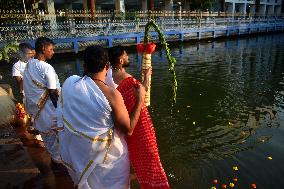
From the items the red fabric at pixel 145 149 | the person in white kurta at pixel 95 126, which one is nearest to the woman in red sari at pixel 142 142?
the red fabric at pixel 145 149

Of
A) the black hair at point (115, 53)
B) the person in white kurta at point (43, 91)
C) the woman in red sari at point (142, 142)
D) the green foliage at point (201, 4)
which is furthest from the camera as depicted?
the green foliage at point (201, 4)

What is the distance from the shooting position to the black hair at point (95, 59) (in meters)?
2.51

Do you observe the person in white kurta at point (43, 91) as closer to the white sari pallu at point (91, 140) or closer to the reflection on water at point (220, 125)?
the white sari pallu at point (91, 140)

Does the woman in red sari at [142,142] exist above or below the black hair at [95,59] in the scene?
below

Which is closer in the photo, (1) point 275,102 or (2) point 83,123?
(2) point 83,123

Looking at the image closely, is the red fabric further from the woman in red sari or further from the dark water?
the dark water

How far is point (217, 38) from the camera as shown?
30188 millimetres

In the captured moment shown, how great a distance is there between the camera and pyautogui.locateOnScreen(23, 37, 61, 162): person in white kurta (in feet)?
13.4

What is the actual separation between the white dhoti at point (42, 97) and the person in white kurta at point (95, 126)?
4.92 ft

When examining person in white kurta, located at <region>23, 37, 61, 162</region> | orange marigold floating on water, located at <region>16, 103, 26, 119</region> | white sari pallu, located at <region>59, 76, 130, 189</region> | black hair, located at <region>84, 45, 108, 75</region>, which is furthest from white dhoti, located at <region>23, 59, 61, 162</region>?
orange marigold floating on water, located at <region>16, 103, 26, 119</region>

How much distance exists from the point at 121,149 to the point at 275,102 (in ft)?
25.9

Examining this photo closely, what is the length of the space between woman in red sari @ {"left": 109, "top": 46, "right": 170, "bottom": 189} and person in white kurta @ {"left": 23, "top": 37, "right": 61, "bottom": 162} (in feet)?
Result: 5.02

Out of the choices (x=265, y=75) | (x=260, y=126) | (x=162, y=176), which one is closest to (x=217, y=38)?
(x=265, y=75)

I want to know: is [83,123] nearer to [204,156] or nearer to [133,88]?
[133,88]
